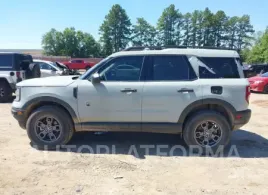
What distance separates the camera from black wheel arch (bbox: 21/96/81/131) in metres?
5.36

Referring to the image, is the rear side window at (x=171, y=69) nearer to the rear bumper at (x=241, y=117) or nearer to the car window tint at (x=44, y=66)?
the rear bumper at (x=241, y=117)

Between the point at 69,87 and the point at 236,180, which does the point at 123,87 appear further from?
the point at 236,180

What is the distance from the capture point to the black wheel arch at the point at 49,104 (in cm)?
536

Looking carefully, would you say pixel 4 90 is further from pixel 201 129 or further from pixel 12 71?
pixel 201 129

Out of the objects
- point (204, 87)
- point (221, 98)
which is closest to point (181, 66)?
point (204, 87)

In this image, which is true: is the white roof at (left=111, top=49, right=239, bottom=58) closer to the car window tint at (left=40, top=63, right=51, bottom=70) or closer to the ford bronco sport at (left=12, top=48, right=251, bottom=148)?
the ford bronco sport at (left=12, top=48, right=251, bottom=148)

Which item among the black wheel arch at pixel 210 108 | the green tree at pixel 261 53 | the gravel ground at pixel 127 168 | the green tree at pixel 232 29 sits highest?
the green tree at pixel 232 29

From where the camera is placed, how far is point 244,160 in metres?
5.08

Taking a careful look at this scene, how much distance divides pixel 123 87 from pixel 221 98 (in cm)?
179

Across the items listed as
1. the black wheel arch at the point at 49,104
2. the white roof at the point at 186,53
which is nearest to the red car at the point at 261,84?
the white roof at the point at 186,53

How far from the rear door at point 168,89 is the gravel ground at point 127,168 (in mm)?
720

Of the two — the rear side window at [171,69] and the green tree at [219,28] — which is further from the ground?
the green tree at [219,28]

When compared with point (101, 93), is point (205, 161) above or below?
below

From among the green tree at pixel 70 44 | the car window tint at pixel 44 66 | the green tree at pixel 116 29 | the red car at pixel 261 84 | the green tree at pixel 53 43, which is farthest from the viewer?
the green tree at pixel 116 29
